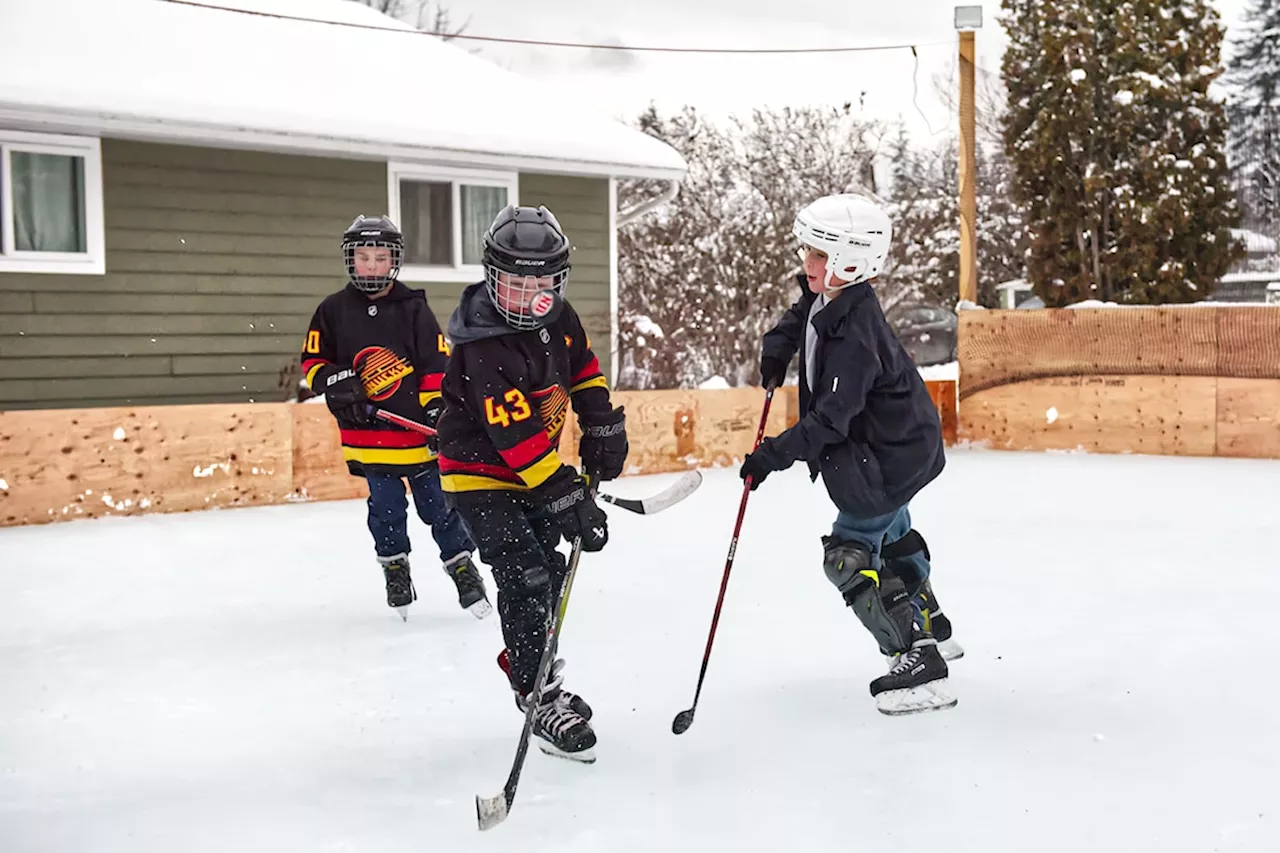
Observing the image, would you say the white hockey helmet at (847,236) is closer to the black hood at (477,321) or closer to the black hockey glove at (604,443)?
the black hockey glove at (604,443)

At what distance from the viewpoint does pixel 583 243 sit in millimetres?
12891

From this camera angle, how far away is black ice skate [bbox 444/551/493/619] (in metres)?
5.30

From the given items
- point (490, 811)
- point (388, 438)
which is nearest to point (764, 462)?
point (490, 811)

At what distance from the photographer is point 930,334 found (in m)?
26.3

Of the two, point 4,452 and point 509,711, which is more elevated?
point 4,452

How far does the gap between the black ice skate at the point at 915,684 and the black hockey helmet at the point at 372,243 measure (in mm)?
2517

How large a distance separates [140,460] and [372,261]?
3.81m

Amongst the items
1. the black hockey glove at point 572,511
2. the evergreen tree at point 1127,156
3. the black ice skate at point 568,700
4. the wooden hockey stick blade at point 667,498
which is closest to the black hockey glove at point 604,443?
the wooden hockey stick blade at point 667,498

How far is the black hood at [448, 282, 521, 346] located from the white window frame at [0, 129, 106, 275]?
290 inches

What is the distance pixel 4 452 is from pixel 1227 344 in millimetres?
9195

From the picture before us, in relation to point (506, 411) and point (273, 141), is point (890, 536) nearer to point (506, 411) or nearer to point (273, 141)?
point (506, 411)

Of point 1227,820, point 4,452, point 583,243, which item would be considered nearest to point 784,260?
point 583,243

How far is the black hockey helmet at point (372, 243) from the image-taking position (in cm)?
526

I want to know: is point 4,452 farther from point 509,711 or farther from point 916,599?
point 916,599
